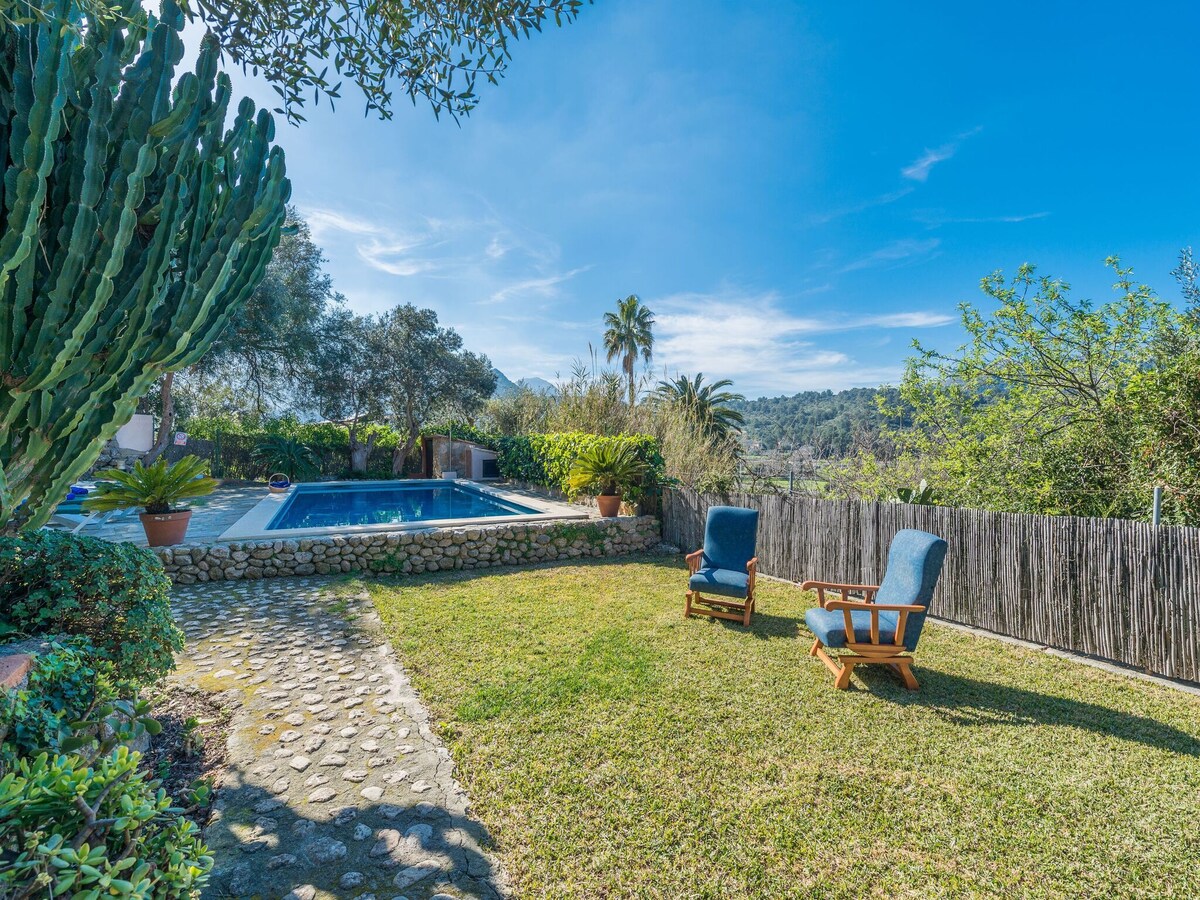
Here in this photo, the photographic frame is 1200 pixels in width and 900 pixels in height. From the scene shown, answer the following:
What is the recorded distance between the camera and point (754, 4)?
6312 mm

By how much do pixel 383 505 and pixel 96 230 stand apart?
1301cm

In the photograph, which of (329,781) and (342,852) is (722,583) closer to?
(329,781)

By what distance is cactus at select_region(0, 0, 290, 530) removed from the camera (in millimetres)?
1814

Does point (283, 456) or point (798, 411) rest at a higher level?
point (798, 411)

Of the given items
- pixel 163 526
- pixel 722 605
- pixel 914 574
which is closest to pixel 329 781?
pixel 722 605

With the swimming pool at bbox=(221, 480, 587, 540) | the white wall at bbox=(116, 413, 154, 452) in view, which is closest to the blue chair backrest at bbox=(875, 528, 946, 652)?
the swimming pool at bbox=(221, 480, 587, 540)

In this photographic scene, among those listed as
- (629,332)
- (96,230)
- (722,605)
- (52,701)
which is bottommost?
(722,605)

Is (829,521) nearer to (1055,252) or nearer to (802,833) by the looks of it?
(802,833)

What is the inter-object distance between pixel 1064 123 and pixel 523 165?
885cm

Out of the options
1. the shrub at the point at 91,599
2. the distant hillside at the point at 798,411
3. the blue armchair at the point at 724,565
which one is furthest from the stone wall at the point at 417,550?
the distant hillside at the point at 798,411

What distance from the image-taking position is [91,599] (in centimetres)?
286

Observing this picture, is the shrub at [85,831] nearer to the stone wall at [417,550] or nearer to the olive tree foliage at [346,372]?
the stone wall at [417,550]

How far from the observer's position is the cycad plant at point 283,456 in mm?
16453

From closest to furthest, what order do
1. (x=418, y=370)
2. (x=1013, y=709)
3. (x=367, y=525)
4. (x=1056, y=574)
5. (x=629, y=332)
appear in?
(x=1013, y=709) < (x=1056, y=574) < (x=367, y=525) < (x=418, y=370) < (x=629, y=332)
